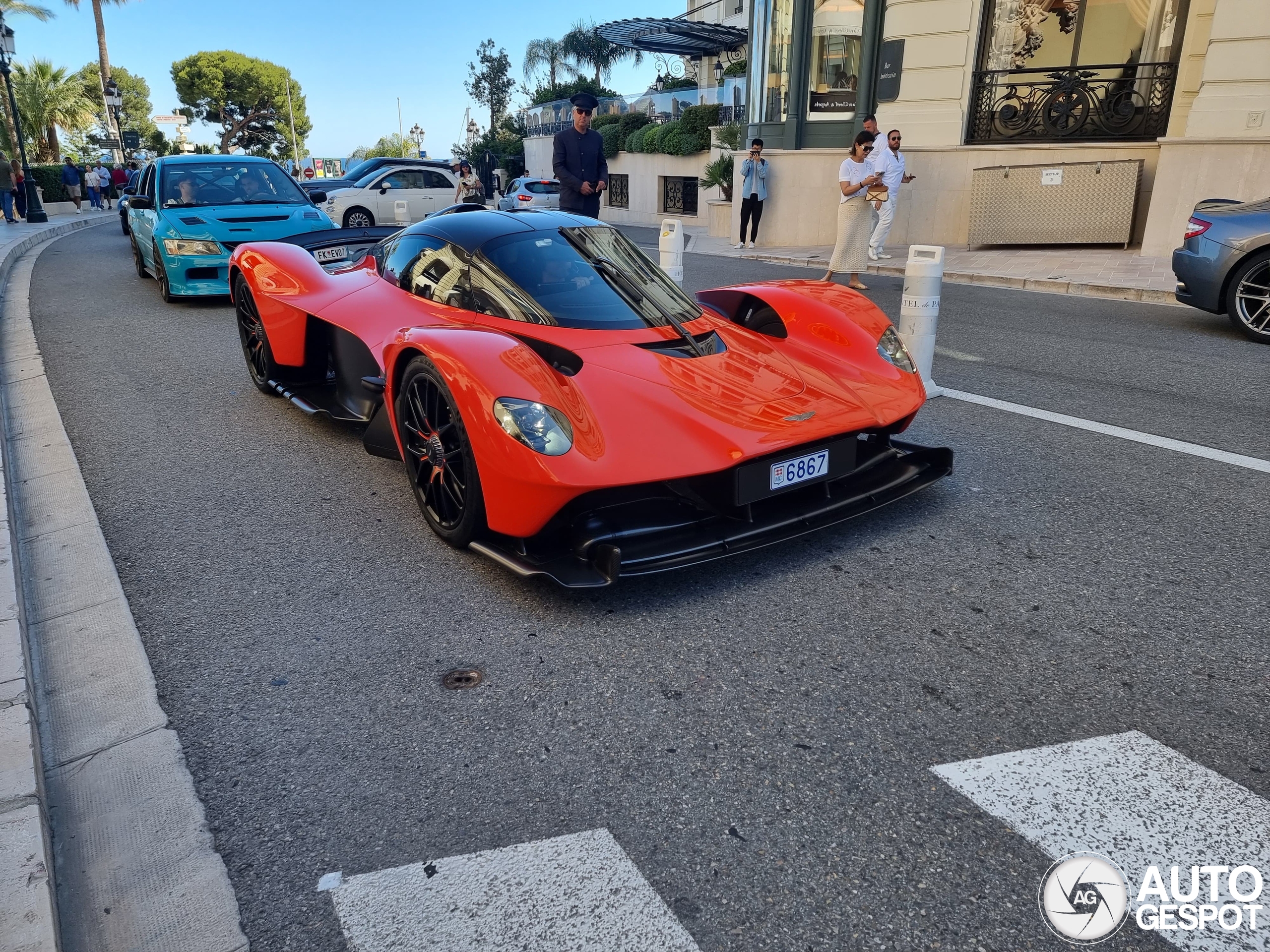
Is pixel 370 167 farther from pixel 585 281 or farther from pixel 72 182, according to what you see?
pixel 72 182

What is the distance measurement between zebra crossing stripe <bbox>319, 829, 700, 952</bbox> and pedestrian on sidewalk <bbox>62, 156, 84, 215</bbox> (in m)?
33.8

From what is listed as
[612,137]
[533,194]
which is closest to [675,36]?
[612,137]

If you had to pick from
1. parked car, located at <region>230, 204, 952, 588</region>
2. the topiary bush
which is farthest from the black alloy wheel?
the topiary bush

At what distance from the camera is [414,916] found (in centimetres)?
181

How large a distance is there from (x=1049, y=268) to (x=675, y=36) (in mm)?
21112

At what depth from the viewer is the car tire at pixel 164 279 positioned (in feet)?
30.1

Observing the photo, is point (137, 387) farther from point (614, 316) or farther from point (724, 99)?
point (724, 99)

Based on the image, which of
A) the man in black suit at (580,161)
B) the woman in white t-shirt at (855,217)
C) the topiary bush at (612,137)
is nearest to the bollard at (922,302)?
the man in black suit at (580,161)

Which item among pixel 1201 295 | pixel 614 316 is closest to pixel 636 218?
pixel 1201 295

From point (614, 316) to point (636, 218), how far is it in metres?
26.8

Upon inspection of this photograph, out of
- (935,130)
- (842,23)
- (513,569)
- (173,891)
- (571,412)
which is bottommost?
(173,891)

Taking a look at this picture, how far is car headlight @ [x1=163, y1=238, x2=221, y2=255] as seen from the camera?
9055 mm

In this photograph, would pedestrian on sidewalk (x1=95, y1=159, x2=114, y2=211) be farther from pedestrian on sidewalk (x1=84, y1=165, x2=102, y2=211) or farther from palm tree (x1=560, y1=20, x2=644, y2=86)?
palm tree (x1=560, y1=20, x2=644, y2=86)

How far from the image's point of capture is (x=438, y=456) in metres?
3.33
